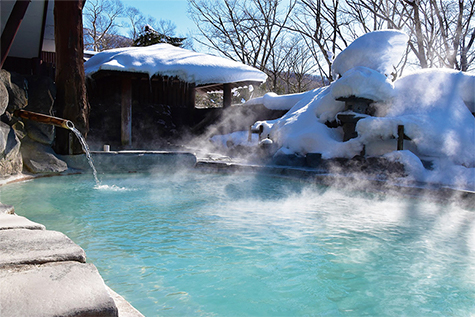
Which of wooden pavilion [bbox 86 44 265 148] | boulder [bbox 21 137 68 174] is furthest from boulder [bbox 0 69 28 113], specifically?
wooden pavilion [bbox 86 44 265 148]

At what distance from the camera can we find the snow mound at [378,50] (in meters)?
8.35

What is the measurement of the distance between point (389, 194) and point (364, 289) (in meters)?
3.52

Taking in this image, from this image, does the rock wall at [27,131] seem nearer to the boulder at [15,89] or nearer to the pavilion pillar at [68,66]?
the boulder at [15,89]

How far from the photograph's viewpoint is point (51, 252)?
1424mm

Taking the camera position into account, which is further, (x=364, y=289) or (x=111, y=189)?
(x=111, y=189)

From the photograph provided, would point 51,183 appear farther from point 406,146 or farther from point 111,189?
point 406,146

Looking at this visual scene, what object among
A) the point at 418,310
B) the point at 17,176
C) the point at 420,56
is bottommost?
the point at 418,310

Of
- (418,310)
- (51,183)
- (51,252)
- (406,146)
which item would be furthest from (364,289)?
(406,146)

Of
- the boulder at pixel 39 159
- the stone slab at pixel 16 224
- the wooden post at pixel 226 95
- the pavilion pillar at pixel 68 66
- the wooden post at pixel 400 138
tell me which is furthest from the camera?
the wooden post at pixel 226 95

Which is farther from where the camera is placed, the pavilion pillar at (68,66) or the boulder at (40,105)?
the pavilion pillar at (68,66)

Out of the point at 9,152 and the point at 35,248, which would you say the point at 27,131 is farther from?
the point at 35,248

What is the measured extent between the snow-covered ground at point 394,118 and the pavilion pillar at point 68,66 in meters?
4.70

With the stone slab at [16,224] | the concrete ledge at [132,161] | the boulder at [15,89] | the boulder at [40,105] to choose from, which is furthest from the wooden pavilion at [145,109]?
→ the stone slab at [16,224]

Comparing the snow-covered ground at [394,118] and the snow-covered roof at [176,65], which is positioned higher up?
the snow-covered roof at [176,65]
